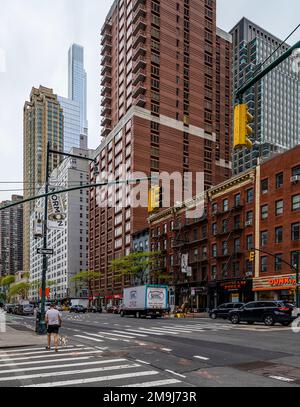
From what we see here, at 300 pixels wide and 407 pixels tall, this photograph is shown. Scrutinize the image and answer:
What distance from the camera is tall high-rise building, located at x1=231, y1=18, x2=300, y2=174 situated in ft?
561

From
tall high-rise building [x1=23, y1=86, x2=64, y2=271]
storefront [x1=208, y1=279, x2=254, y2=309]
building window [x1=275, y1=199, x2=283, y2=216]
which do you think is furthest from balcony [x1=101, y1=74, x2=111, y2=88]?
building window [x1=275, y1=199, x2=283, y2=216]

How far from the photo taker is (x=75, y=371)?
11.0 meters

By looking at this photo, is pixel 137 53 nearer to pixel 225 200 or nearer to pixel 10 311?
pixel 225 200

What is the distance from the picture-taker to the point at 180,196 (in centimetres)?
9375

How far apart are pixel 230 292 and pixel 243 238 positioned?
740 cm

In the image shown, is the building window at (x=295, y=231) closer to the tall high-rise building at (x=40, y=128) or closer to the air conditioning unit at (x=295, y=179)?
the air conditioning unit at (x=295, y=179)

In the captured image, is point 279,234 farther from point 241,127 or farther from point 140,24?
point 140,24

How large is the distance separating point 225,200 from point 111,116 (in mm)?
64588

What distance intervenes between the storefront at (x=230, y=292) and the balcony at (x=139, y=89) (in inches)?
2064

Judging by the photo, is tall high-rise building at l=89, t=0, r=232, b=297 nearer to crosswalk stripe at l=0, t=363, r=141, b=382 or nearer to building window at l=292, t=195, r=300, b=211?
building window at l=292, t=195, r=300, b=211

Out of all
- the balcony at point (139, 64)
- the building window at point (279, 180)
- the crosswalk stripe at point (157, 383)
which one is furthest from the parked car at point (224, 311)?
the balcony at point (139, 64)

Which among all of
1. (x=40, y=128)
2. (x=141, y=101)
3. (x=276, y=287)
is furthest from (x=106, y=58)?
(x=276, y=287)

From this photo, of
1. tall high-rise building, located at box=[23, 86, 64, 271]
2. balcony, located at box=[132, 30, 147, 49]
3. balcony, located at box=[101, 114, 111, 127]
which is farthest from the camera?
tall high-rise building, located at box=[23, 86, 64, 271]

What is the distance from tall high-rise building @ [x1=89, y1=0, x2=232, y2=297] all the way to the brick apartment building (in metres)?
26.2
